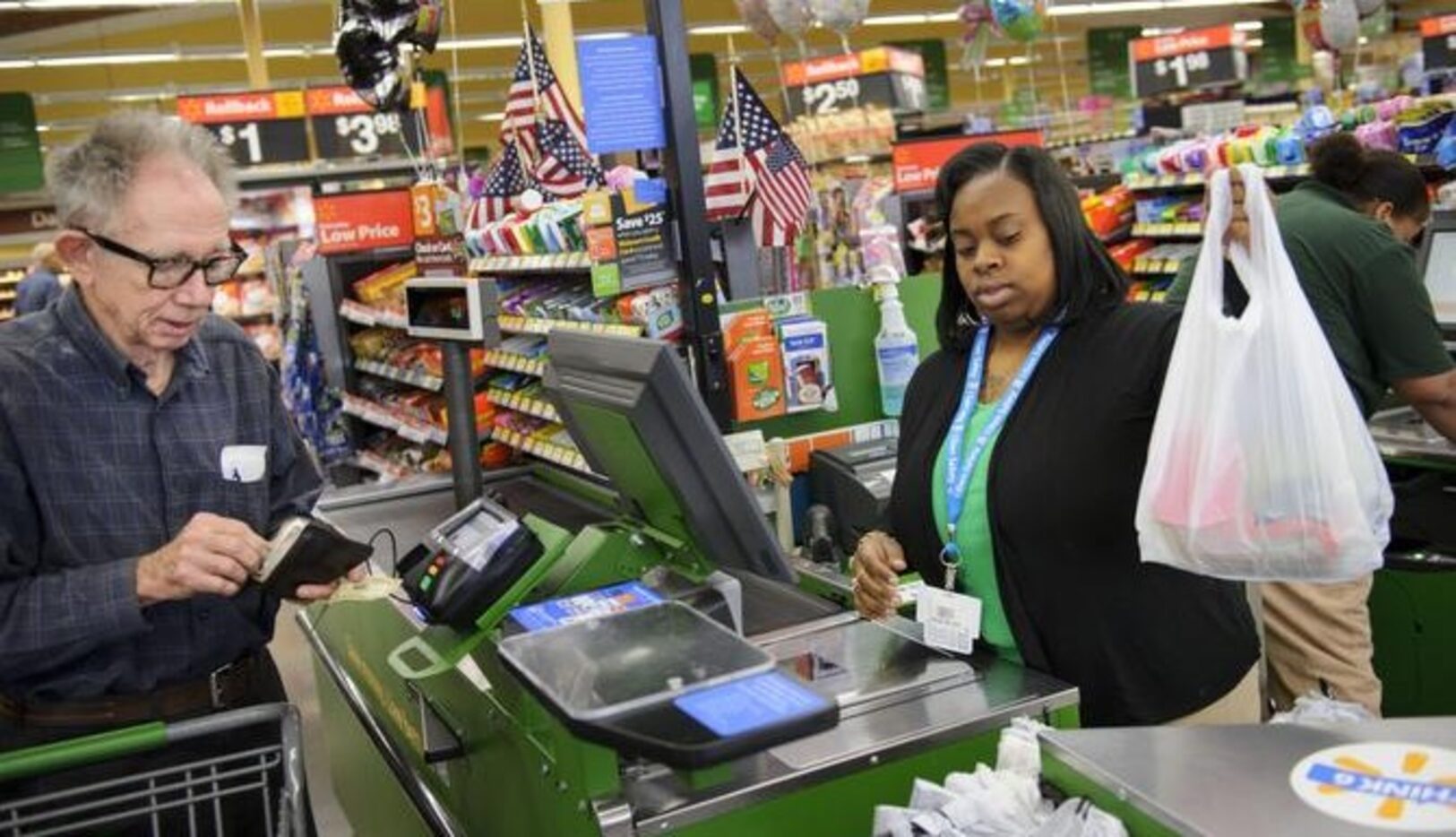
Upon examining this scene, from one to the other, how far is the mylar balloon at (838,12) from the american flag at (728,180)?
6.41 feet

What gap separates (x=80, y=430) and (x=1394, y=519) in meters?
3.65

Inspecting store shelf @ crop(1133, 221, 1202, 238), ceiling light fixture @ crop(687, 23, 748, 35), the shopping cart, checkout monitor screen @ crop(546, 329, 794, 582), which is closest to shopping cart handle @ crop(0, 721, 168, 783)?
the shopping cart

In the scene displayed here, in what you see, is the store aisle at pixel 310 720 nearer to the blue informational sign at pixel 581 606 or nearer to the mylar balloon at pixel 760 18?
the blue informational sign at pixel 581 606

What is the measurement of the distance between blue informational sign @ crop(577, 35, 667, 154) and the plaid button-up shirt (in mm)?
1575

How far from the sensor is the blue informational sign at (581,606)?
1.82 meters

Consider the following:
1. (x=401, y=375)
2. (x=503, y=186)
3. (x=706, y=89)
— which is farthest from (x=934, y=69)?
(x=503, y=186)

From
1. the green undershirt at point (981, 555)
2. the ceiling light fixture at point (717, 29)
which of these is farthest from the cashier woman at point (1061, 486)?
the ceiling light fixture at point (717, 29)

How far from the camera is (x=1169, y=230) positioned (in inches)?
239

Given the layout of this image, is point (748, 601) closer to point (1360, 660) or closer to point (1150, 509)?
point (1150, 509)


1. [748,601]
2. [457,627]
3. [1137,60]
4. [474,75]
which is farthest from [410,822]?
[474,75]

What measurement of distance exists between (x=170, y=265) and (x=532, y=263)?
267 centimetres

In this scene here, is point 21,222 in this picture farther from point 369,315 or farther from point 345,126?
point 369,315

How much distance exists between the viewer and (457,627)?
188 centimetres

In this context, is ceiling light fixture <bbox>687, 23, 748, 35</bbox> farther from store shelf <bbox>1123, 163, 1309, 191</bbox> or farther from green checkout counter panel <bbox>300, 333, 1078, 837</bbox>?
green checkout counter panel <bbox>300, 333, 1078, 837</bbox>
